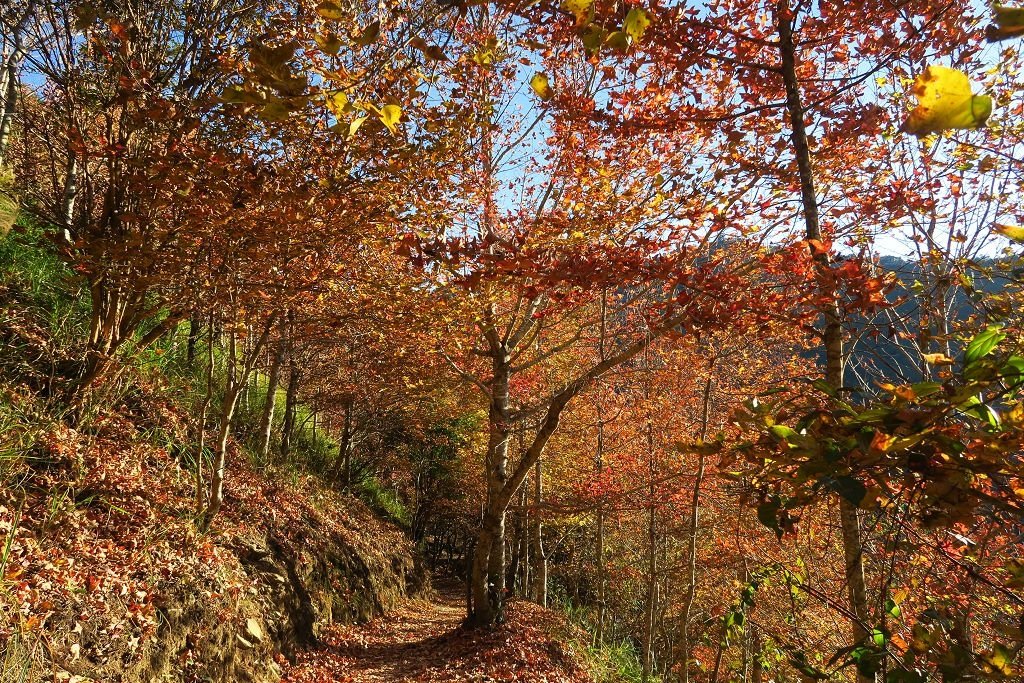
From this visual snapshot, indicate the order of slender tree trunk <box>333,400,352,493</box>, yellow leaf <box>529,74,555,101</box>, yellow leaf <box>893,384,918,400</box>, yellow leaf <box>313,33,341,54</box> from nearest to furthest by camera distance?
yellow leaf <box>893,384,918,400</box> → yellow leaf <box>313,33,341,54</box> → yellow leaf <box>529,74,555,101</box> → slender tree trunk <box>333,400,352,493</box>

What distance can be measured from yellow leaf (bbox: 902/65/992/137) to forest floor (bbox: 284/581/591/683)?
7894 mm

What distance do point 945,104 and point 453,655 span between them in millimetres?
8709

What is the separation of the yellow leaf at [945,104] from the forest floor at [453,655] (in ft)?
25.9

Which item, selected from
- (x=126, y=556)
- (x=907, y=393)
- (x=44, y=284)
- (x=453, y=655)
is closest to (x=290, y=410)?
(x=44, y=284)

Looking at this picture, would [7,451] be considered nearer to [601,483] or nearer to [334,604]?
[334,604]

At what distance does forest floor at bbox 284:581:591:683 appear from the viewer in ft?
23.7

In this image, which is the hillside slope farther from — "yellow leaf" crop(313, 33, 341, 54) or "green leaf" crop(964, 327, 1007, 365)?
"green leaf" crop(964, 327, 1007, 365)

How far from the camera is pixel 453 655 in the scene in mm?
7785

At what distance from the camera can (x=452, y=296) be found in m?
7.88

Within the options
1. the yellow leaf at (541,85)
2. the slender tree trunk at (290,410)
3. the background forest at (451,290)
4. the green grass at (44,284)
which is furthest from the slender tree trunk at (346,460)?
the yellow leaf at (541,85)

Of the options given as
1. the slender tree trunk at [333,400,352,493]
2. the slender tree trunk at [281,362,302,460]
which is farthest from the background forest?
the slender tree trunk at [333,400,352,493]

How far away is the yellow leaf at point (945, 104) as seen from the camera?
26.3 inches

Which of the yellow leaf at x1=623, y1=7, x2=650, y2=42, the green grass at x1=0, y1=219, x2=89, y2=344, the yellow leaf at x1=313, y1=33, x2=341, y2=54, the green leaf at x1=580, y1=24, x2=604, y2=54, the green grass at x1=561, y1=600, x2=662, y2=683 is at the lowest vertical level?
the green grass at x1=561, y1=600, x2=662, y2=683

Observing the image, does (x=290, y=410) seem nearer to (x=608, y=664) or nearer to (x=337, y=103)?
(x=608, y=664)
